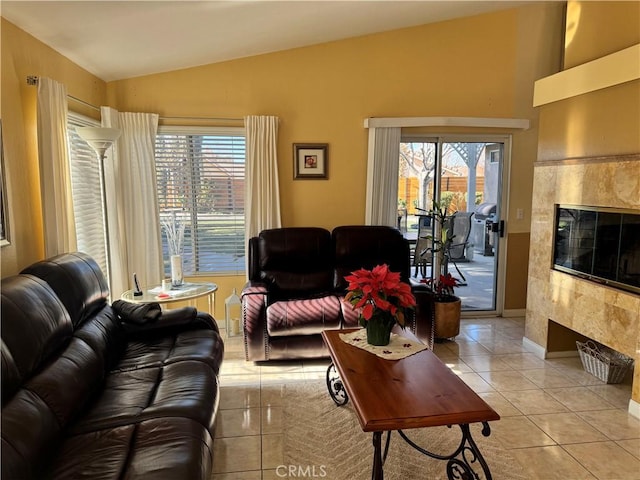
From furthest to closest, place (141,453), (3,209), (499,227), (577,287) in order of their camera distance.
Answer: (499,227), (577,287), (3,209), (141,453)

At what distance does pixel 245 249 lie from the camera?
4.46 meters

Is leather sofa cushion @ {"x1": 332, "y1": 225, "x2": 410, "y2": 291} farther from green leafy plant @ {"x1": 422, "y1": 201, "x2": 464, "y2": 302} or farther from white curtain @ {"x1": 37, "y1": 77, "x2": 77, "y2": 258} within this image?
white curtain @ {"x1": 37, "y1": 77, "x2": 77, "y2": 258}

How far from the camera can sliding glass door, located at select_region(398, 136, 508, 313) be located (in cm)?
476

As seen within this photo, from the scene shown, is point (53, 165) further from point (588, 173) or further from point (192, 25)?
point (588, 173)

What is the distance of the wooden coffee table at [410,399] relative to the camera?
6.10 ft

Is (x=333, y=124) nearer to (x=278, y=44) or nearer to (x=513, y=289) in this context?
(x=278, y=44)

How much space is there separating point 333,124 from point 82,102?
2.25 meters

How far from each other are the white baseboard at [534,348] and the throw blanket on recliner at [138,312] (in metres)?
3.11

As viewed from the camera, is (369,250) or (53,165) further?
(369,250)

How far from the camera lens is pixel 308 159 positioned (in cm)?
448

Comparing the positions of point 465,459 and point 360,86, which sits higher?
point 360,86

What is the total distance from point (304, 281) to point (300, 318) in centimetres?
58

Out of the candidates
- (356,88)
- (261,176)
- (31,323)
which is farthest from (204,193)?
(31,323)

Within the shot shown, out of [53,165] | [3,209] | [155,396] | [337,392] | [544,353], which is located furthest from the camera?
[544,353]
